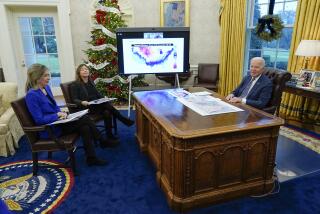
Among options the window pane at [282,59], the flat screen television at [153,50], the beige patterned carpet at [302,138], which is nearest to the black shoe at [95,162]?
the flat screen television at [153,50]

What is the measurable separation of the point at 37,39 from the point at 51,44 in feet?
1.04

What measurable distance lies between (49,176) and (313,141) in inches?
133

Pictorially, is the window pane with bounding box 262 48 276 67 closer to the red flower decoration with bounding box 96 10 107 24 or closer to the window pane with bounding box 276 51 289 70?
the window pane with bounding box 276 51 289 70

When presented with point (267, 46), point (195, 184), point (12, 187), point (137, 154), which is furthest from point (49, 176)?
point (267, 46)

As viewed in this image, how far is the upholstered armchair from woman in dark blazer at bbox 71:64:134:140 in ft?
2.85

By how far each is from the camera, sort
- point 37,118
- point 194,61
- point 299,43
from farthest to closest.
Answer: point 194,61 < point 299,43 < point 37,118

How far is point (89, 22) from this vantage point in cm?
552

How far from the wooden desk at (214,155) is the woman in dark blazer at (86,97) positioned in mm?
1286

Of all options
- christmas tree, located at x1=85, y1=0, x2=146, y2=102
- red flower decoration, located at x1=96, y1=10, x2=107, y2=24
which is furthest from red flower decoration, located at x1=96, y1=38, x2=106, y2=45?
red flower decoration, located at x1=96, y1=10, x2=107, y2=24

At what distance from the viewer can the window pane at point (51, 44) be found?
5.70m

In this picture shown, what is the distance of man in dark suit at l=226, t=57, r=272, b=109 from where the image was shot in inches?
104

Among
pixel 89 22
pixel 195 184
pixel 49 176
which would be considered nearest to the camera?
pixel 195 184

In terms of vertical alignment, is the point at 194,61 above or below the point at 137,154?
above

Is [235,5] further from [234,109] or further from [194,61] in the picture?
[234,109]
